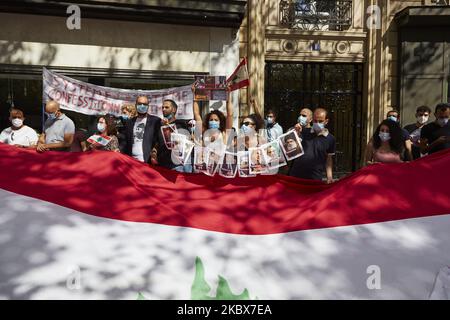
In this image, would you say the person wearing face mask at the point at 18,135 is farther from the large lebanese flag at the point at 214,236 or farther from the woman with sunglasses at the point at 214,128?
the large lebanese flag at the point at 214,236

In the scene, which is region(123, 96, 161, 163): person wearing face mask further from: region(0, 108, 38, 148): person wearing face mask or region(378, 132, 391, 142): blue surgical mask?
region(378, 132, 391, 142): blue surgical mask

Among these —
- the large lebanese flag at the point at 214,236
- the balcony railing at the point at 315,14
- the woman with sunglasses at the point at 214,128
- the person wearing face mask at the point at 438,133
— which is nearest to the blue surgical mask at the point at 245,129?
the woman with sunglasses at the point at 214,128

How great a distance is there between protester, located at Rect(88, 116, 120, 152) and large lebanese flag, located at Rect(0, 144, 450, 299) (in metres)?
1.86

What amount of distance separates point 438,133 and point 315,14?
539 centimetres

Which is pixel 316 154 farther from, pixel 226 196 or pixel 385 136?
pixel 226 196

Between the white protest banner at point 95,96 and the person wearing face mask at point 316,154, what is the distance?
392 cm

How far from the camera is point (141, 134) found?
5.92 meters

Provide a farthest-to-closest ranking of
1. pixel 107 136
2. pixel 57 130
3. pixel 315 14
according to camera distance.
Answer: pixel 315 14 < pixel 57 130 < pixel 107 136

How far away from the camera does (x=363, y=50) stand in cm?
1118

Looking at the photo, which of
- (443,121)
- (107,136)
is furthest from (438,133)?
(107,136)

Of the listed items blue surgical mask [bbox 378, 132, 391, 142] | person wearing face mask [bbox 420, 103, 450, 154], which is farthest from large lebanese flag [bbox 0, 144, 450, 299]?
person wearing face mask [bbox 420, 103, 450, 154]

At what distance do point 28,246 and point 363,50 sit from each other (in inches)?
407

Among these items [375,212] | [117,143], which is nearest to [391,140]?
[375,212]

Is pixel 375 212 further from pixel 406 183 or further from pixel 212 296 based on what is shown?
pixel 212 296
